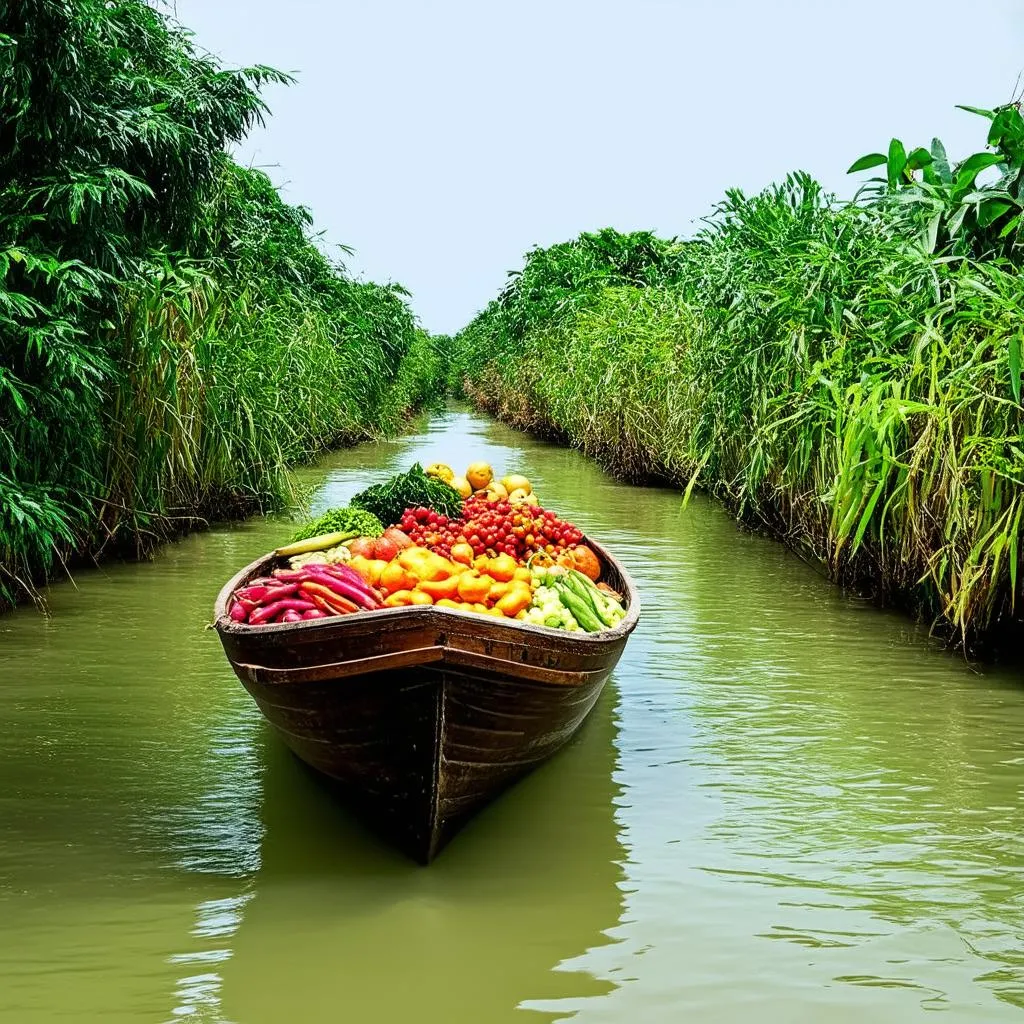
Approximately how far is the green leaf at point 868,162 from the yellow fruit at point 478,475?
3.35m

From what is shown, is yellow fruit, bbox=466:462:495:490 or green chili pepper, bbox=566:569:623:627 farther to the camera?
yellow fruit, bbox=466:462:495:490

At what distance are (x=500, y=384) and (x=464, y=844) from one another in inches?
1302

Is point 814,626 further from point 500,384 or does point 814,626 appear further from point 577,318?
point 500,384

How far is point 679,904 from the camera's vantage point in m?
4.05

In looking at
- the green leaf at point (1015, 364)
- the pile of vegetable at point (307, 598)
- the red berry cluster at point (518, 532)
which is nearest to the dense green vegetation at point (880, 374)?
the green leaf at point (1015, 364)

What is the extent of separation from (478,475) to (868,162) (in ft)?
11.6

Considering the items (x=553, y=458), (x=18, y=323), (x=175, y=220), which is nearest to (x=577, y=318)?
(x=553, y=458)

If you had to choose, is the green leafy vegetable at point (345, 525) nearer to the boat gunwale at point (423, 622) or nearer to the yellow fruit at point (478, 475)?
the boat gunwale at point (423, 622)

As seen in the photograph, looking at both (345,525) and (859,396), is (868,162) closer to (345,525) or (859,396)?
(859,396)

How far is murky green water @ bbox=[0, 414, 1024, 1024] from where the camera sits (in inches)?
138

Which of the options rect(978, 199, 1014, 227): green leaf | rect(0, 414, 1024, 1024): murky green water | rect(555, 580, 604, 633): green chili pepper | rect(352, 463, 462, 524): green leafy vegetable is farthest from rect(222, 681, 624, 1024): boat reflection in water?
rect(978, 199, 1014, 227): green leaf

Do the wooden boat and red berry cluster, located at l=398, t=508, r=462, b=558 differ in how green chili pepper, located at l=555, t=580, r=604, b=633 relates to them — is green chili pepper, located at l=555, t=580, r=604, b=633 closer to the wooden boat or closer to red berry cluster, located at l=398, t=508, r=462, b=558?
the wooden boat

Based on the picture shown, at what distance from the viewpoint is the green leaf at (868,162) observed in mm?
8477

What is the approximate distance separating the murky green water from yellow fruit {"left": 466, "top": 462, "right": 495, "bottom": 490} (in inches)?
88.2
